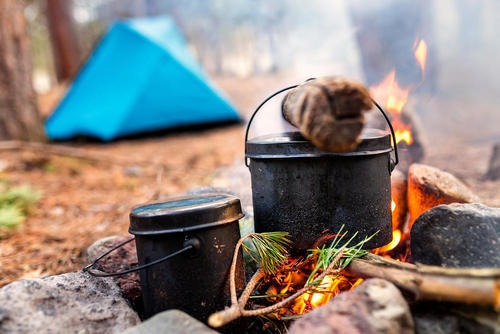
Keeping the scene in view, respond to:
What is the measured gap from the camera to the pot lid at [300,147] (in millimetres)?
1861

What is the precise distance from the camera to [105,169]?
5535mm

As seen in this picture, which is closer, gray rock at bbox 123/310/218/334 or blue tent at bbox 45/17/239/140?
gray rock at bbox 123/310/218/334

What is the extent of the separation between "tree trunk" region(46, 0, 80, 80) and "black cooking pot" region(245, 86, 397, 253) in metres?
9.67

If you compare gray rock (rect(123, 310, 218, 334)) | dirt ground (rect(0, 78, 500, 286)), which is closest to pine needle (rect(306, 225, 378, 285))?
gray rock (rect(123, 310, 218, 334))

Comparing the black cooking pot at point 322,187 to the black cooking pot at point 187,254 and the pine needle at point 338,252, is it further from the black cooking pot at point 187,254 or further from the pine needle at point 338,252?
the black cooking pot at point 187,254

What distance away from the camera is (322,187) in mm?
1909

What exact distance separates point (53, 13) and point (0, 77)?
597cm

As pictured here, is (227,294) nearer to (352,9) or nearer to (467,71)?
(352,9)

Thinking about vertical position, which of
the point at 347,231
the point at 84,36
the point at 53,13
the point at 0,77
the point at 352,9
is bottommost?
the point at 347,231

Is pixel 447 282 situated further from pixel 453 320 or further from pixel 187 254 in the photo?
pixel 187 254

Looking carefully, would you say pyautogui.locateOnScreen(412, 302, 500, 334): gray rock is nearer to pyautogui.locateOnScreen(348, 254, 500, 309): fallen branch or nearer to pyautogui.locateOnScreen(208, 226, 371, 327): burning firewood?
pyautogui.locateOnScreen(348, 254, 500, 309): fallen branch

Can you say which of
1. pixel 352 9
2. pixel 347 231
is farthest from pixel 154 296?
pixel 352 9

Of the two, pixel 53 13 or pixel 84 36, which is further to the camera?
pixel 84 36

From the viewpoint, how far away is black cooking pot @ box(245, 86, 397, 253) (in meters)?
1.89
